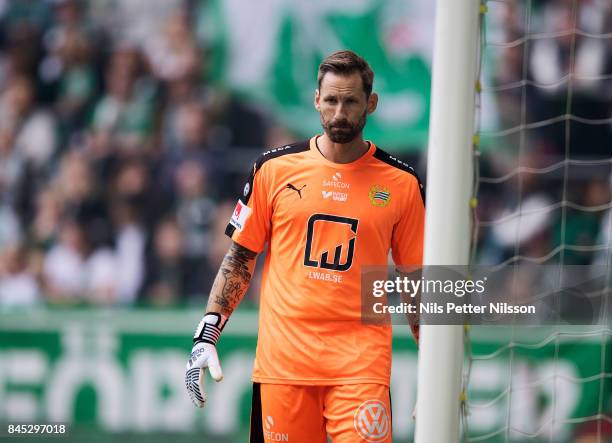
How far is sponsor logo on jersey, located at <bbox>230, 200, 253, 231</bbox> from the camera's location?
13.9ft

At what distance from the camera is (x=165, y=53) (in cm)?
880

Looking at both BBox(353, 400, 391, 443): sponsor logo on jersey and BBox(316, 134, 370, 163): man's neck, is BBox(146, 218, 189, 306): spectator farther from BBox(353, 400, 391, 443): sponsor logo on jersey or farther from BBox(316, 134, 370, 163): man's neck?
BBox(353, 400, 391, 443): sponsor logo on jersey

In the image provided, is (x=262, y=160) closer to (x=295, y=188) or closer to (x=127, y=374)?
(x=295, y=188)

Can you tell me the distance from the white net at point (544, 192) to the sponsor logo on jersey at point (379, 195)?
2.99 metres

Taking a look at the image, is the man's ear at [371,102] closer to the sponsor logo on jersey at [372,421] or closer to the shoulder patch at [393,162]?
the shoulder patch at [393,162]

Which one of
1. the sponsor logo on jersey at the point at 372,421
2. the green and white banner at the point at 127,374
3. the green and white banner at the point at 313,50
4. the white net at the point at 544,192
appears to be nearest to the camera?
the sponsor logo on jersey at the point at 372,421

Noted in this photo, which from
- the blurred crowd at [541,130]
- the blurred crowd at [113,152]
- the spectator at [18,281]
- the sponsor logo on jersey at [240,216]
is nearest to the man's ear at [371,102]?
the sponsor logo on jersey at [240,216]

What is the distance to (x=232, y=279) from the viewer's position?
4312mm

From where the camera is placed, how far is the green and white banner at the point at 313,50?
8.50 metres

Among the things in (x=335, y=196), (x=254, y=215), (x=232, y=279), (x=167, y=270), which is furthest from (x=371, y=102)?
(x=167, y=270)

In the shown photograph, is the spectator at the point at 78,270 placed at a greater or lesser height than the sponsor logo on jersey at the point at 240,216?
greater

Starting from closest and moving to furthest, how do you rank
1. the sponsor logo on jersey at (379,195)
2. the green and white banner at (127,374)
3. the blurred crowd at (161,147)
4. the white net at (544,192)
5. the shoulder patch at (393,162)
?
the sponsor logo on jersey at (379,195) → the shoulder patch at (393,162) → the white net at (544,192) → the green and white banner at (127,374) → the blurred crowd at (161,147)

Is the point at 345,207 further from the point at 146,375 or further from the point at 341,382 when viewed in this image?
the point at 146,375

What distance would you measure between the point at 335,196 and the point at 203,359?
0.87m
